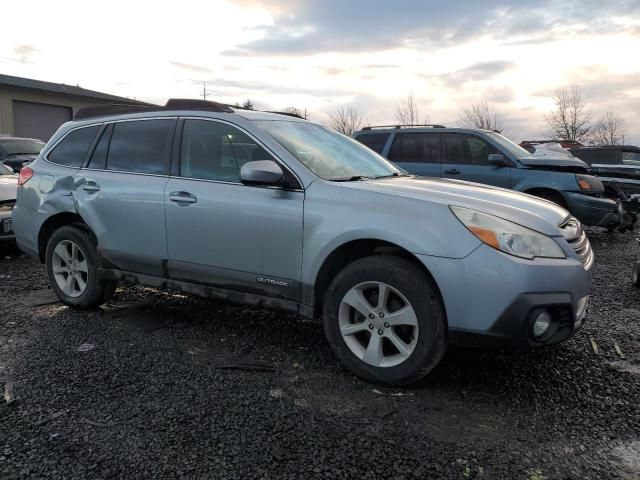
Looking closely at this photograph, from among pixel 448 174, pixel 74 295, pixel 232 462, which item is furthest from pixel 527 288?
pixel 448 174

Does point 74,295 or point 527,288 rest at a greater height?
point 527,288

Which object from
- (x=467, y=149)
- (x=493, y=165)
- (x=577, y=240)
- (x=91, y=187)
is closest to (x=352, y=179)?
(x=577, y=240)

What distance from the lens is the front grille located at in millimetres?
3336

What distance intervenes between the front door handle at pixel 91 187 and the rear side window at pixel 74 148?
0.28 metres

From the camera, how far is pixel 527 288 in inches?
116

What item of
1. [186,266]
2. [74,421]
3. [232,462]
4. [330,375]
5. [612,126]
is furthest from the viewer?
[612,126]

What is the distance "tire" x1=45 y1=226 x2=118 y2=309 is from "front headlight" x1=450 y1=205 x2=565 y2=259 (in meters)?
3.19

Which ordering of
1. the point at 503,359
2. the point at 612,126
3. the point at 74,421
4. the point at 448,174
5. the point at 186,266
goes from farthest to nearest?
1. the point at 612,126
2. the point at 448,174
3. the point at 186,266
4. the point at 503,359
5. the point at 74,421

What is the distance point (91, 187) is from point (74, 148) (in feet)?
1.87

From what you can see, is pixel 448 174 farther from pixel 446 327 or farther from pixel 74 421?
pixel 74 421

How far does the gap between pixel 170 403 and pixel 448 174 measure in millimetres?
6899

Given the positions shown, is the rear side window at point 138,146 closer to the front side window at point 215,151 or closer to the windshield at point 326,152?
the front side window at point 215,151

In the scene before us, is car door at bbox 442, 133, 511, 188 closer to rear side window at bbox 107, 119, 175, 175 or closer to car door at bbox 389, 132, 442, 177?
car door at bbox 389, 132, 442, 177

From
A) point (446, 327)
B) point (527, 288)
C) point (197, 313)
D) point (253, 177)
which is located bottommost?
point (197, 313)
